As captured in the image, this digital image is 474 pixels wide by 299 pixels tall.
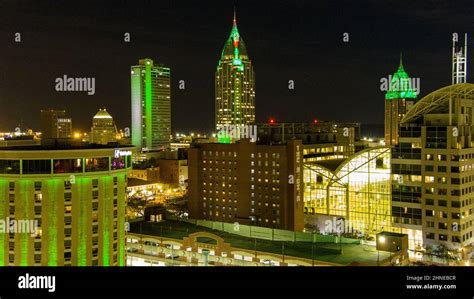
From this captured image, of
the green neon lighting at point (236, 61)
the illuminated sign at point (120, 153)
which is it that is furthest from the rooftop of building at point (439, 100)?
the green neon lighting at point (236, 61)

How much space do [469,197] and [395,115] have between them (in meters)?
53.5

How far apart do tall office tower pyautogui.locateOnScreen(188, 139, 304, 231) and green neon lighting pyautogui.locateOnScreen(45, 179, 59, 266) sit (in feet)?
71.6

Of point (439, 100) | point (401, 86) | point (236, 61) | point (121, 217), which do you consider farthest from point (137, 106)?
point (121, 217)

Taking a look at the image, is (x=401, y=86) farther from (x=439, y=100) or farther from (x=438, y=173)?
(x=438, y=173)

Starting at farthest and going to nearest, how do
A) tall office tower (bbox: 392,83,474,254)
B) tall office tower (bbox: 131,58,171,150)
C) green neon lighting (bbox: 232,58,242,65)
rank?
tall office tower (bbox: 131,58,171,150) → green neon lighting (bbox: 232,58,242,65) → tall office tower (bbox: 392,83,474,254)

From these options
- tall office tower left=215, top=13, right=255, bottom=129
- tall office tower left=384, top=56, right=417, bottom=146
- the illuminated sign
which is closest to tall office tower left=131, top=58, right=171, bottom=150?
tall office tower left=215, top=13, right=255, bottom=129

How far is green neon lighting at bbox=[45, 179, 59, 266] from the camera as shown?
1883 cm

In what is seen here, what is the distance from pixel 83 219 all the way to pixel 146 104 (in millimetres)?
105107

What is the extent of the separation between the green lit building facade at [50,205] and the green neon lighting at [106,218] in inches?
14.3

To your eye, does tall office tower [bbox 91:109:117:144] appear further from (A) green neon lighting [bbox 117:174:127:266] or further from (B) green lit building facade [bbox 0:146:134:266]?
(B) green lit building facade [bbox 0:146:134:266]

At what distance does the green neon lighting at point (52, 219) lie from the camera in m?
18.8

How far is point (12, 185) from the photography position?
18828 millimetres
